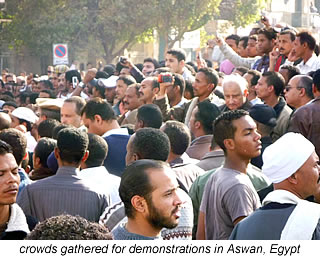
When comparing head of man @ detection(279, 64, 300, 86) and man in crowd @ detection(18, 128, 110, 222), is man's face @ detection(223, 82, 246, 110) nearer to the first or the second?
head of man @ detection(279, 64, 300, 86)

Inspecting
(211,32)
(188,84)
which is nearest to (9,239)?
(188,84)

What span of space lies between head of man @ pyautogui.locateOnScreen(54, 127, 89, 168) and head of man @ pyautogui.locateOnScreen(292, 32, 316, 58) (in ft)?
14.7

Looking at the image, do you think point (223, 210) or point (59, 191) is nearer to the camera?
point (223, 210)

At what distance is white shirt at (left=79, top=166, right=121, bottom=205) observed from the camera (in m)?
6.23

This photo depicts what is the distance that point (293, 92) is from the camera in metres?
8.51

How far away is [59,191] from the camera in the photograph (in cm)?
596

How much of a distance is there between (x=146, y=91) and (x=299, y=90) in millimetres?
2241

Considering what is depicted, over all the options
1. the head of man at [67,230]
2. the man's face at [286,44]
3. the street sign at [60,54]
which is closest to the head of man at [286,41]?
the man's face at [286,44]

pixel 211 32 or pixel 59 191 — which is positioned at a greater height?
pixel 59 191

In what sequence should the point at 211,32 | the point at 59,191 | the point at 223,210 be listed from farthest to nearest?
the point at 211,32, the point at 59,191, the point at 223,210

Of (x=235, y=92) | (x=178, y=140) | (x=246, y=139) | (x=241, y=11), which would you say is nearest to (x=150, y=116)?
(x=235, y=92)

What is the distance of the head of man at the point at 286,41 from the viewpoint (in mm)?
10531

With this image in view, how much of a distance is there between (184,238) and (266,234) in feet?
2.64
